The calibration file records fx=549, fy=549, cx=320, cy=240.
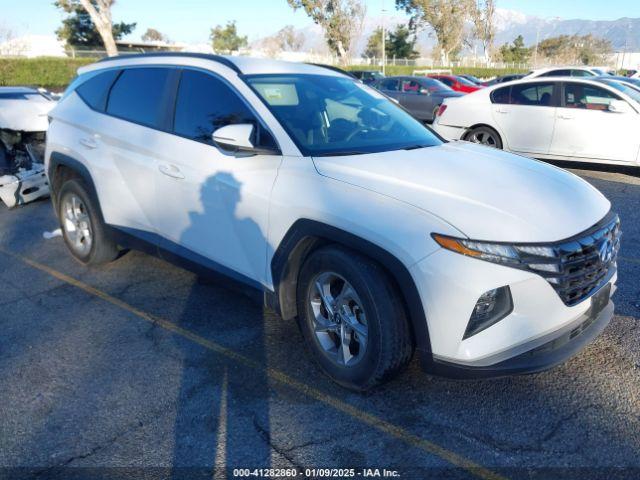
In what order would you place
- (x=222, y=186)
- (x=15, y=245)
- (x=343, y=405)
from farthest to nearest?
(x=15, y=245) < (x=222, y=186) < (x=343, y=405)

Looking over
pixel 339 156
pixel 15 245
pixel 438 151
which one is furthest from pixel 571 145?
pixel 15 245

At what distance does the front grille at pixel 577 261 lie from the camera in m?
2.53

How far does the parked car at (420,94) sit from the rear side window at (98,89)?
1218cm

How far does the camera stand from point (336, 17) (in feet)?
172

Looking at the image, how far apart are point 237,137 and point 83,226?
8.46 ft

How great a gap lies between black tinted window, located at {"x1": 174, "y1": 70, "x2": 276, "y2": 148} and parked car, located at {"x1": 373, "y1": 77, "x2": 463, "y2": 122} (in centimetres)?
1288

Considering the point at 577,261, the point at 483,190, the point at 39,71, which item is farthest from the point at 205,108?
the point at 39,71

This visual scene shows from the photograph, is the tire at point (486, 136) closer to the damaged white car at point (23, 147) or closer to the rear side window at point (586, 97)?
the rear side window at point (586, 97)

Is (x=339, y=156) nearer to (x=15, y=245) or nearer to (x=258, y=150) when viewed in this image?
(x=258, y=150)

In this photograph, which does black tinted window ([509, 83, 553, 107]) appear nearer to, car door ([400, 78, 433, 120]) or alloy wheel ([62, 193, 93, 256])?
car door ([400, 78, 433, 120])

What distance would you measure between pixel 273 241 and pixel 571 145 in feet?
23.6

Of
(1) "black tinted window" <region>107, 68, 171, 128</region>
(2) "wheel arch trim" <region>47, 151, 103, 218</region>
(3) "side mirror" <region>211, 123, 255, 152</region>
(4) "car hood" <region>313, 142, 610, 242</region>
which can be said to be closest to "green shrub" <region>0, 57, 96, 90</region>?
(2) "wheel arch trim" <region>47, 151, 103, 218</region>

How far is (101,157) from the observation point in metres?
4.42

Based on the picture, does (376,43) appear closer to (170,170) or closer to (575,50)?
(575,50)
